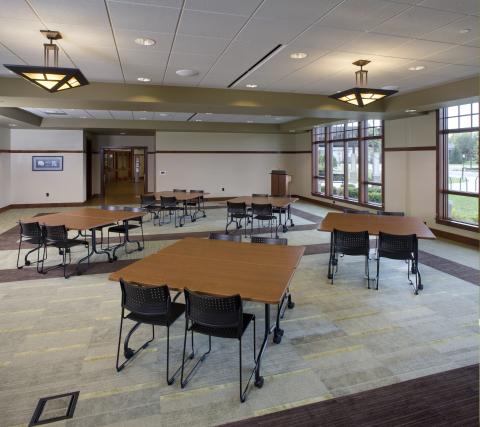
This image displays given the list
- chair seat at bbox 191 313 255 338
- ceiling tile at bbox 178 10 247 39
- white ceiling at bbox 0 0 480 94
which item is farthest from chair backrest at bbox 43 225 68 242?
chair seat at bbox 191 313 255 338

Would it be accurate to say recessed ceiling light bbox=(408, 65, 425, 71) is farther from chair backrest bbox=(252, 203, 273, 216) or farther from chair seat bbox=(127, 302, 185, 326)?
chair seat bbox=(127, 302, 185, 326)

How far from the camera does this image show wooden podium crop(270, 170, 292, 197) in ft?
42.6

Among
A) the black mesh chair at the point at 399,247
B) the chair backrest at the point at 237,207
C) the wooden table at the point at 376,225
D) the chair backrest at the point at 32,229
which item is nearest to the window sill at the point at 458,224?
the wooden table at the point at 376,225

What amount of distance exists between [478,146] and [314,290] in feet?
15.4

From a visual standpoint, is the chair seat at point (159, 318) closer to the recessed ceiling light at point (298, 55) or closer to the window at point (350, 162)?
the recessed ceiling light at point (298, 55)

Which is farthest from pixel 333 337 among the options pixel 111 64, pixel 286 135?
pixel 286 135

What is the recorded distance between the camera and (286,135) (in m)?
14.9

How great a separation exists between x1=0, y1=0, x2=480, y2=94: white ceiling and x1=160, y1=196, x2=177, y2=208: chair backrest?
3.47 meters

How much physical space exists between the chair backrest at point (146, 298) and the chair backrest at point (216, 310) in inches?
8.6

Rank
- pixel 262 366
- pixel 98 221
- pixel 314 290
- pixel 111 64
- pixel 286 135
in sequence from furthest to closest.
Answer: pixel 286 135
pixel 98 221
pixel 111 64
pixel 314 290
pixel 262 366

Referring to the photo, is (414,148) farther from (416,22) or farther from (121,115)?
(121,115)

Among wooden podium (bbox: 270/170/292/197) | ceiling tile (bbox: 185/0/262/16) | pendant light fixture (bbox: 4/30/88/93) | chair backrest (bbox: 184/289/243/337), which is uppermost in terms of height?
ceiling tile (bbox: 185/0/262/16)

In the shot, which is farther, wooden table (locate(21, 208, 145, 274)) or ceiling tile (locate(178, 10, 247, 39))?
wooden table (locate(21, 208, 145, 274))

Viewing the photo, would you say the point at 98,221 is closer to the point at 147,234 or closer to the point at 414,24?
the point at 147,234
